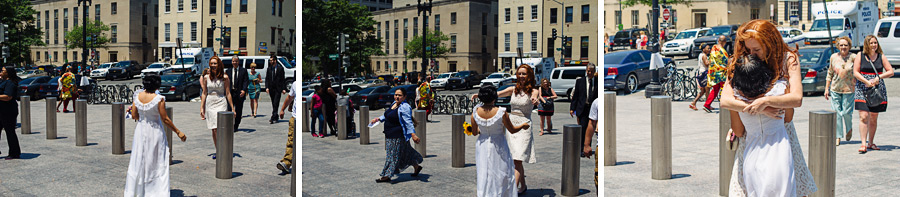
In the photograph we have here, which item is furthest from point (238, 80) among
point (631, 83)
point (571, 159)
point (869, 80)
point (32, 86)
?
point (631, 83)

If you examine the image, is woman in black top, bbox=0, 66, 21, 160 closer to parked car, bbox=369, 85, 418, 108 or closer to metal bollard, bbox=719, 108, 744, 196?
parked car, bbox=369, 85, 418, 108

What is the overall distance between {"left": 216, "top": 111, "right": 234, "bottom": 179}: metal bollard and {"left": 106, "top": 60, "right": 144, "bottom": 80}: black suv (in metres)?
0.85

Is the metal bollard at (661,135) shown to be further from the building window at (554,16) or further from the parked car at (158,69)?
the parked car at (158,69)

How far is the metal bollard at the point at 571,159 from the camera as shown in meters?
4.18

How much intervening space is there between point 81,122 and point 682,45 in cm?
3057

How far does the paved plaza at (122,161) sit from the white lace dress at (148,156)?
73cm

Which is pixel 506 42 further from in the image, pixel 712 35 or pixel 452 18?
pixel 712 35

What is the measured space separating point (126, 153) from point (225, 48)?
2993 mm

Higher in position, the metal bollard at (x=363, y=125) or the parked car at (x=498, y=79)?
the parked car at (x=498, y=79)

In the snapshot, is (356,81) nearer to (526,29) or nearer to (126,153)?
(526,29)

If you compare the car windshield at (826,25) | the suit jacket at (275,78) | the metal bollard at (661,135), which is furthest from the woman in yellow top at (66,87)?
the car windshield at (826,25)

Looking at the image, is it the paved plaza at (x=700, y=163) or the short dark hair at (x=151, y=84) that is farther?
the paved plaza at (x=700, y=163)

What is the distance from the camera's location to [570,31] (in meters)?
4.03

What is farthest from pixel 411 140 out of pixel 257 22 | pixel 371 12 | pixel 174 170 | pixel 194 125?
pixel 194 125
